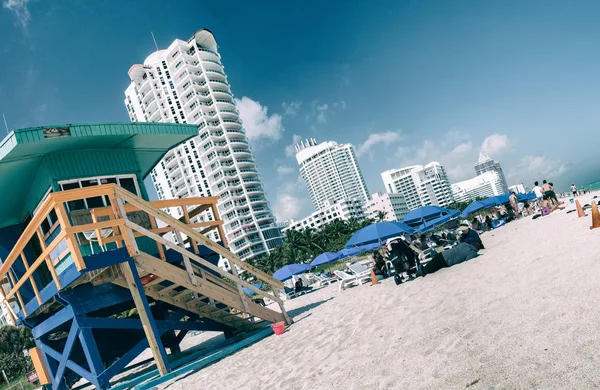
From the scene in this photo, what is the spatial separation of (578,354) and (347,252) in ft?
71.7

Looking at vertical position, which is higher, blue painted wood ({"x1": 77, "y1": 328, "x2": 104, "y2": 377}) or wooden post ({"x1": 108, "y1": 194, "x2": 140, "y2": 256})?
wooden post ({"x1": 108, "y1": 194, "x2": 140, "y2": 256})

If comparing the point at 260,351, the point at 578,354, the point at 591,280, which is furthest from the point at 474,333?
the point at 260,351

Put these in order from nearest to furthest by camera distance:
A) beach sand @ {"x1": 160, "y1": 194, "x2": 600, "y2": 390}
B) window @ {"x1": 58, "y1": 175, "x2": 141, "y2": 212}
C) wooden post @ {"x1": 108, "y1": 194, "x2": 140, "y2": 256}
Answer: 1. beach sand @ {"x1": 160, "y1": 194, "x2": 600, "y2": 390}
2. wooden post @ {"x1": 108, "y1": 194, "x2": 140, "y2": 256}
3. window @ {"x1": 58, "y1": 175, "x2": 141, "y2": 212}

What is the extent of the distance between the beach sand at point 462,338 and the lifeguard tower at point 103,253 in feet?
5.77

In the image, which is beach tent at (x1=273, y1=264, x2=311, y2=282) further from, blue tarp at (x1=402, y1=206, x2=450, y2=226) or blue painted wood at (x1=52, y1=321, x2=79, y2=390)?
blue painted wood at (x1=52, y1=321, x2=79, y2=390)

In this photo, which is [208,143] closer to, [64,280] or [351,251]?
[351,251]

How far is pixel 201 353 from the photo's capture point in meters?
10.5

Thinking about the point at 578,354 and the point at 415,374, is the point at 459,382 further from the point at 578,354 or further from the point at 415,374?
the point at 578,354

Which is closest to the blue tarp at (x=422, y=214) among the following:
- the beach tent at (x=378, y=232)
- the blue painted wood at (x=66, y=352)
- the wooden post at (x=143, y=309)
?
the beach tent at (x=378, y=232)

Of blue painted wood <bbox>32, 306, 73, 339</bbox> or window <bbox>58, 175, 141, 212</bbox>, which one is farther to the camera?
window <bbox>58, 175, 141, 212</bbox>

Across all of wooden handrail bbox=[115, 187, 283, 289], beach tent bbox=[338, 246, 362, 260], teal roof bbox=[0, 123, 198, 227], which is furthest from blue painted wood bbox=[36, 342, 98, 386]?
beach tent bbox=[338, 246, 362, 260]

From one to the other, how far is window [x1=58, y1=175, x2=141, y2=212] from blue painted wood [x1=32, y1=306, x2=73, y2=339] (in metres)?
2.45

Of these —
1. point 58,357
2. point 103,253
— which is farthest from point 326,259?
point 103,253

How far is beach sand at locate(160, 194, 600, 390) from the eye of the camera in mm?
3631
